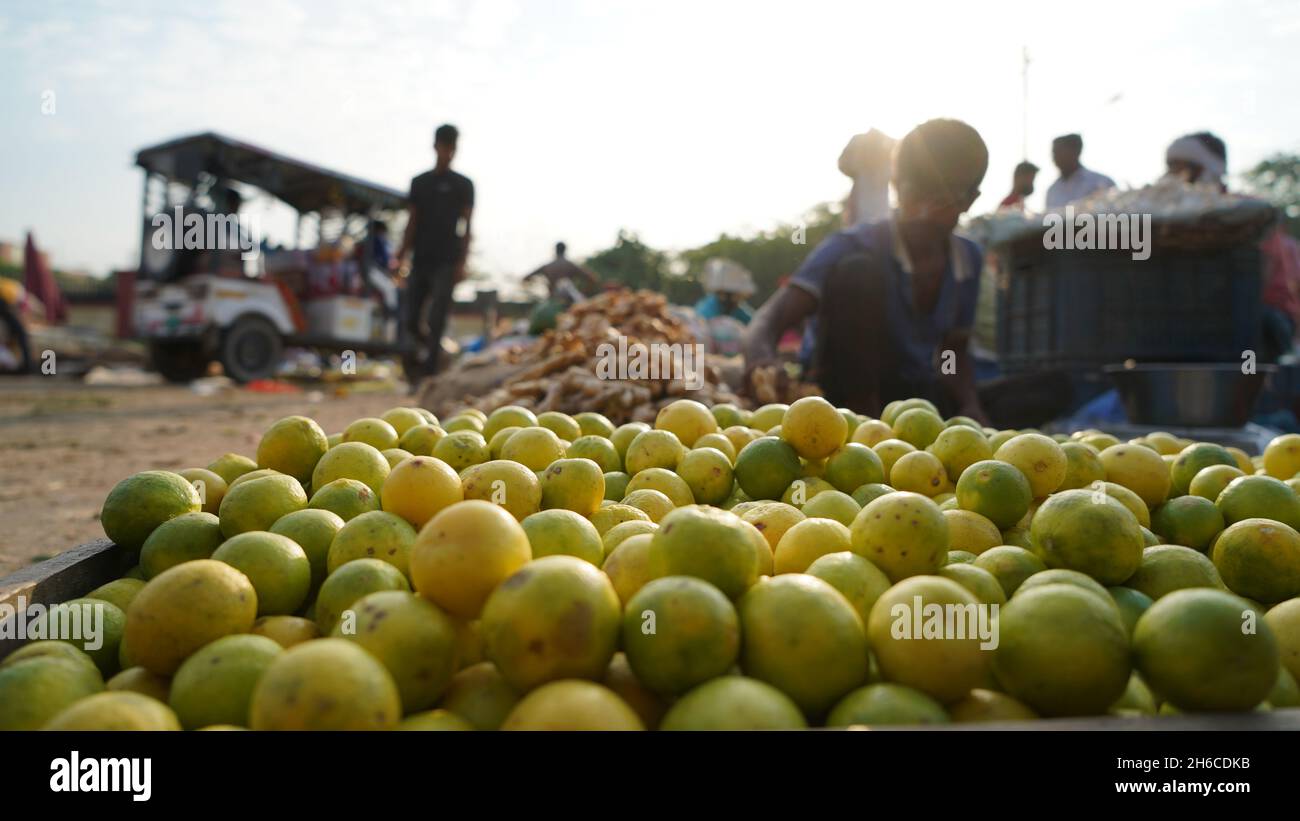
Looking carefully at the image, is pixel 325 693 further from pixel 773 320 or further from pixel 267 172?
pixel 267 172

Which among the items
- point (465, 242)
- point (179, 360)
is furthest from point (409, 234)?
point (179, 360)

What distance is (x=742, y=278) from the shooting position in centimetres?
1549

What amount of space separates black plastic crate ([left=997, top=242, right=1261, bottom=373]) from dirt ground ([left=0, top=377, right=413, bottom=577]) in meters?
8.12

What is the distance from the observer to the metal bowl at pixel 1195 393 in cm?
546

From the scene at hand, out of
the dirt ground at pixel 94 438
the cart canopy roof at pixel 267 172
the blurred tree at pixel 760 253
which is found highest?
the blurred tree at pixel 760 253

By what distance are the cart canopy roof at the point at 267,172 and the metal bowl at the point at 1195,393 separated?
50.2 ft

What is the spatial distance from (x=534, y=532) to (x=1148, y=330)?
292 inches

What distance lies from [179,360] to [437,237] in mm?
9569

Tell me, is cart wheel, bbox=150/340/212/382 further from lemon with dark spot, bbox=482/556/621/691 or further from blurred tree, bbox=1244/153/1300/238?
blurred tree, bbox=1244/153/1300/238

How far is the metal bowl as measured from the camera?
17.9ft

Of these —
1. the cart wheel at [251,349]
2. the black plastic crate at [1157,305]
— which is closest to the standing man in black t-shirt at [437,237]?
the cart wheel at [251,349]

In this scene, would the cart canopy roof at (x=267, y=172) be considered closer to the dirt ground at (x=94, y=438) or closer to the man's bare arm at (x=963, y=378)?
the dirt ground at (x=94, y=438)
